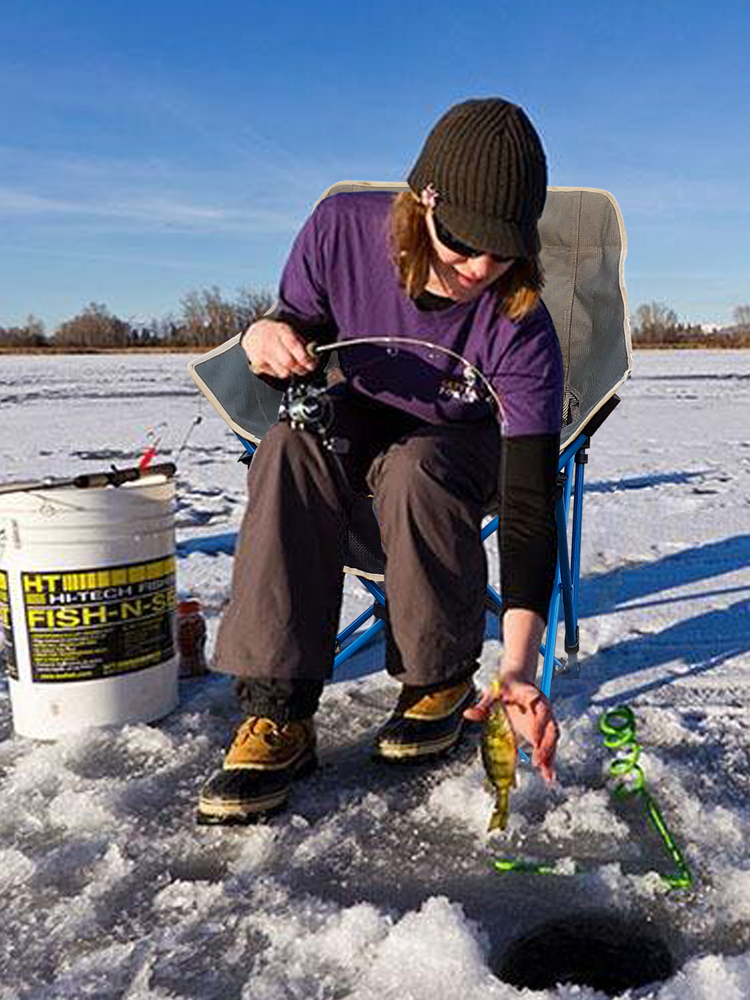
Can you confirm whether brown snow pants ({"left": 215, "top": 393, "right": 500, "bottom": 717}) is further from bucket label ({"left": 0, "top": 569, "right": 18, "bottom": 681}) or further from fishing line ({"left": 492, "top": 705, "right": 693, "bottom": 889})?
bucket label ({"left": 0, "top": 569, "right": 18, "bottom": 681})

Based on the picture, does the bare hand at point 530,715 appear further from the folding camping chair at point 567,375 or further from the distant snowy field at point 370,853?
the folding camping chair at point 567,375

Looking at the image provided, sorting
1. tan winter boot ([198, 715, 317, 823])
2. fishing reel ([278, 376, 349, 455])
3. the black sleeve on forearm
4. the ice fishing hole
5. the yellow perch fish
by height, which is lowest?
the ice fishing hole

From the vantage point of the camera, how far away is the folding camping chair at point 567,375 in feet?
7.23

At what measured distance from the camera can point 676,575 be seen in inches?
135

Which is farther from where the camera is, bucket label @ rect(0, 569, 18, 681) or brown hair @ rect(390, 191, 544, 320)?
bucket label @ rect(0, 569, 18, 681)

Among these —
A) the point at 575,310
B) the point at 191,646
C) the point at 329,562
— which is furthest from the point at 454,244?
the point at 191,646

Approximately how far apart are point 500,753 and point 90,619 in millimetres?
989

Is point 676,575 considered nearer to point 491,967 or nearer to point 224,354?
point 224,354

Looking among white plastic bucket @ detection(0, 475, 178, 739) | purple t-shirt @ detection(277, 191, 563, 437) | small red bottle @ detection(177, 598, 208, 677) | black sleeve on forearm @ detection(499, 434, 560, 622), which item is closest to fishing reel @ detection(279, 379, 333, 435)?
purple t-shirt @ detection(277, 191, 563, 437)

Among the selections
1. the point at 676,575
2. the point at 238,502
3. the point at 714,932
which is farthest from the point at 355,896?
the point at 238,502

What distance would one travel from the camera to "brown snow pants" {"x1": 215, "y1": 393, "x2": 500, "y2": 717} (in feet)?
5.79

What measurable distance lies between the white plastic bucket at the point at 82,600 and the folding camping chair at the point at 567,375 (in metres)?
0.38

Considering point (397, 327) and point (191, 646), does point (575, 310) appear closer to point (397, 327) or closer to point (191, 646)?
point (397, 327)

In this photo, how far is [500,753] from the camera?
4.79 feet
